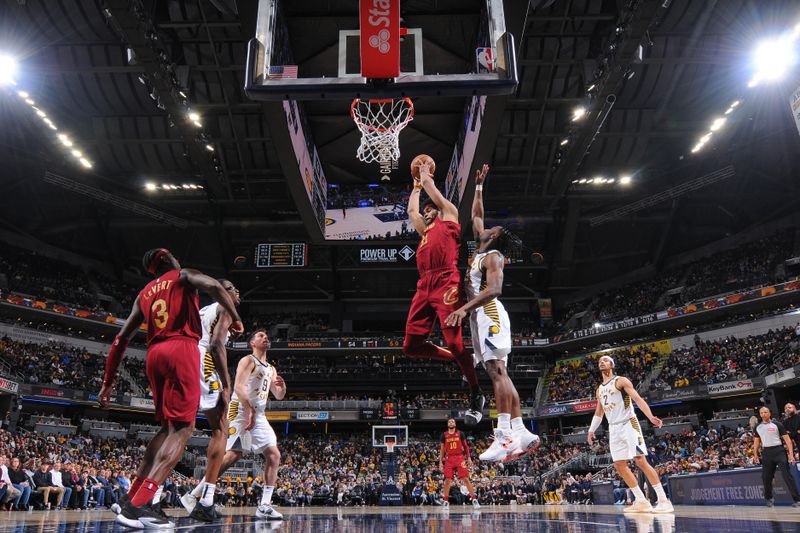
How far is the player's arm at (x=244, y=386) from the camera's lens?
6.47 metres

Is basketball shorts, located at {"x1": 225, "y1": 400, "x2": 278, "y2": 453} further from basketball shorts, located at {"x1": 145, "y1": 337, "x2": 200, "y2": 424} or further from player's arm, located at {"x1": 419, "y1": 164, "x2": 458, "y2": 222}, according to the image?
player's arm, located at {"x1": 419, "y1": 164, "x2": 458, "y2": 222}

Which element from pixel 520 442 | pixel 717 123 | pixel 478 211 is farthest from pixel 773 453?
pixel 717 123

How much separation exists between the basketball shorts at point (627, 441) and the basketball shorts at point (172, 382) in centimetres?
547

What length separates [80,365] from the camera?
2872 cm

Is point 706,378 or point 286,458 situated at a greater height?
point 706,378

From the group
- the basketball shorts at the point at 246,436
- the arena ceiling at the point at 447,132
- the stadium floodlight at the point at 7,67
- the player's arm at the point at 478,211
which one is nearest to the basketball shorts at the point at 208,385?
the basketball shorts at the point at 246,436

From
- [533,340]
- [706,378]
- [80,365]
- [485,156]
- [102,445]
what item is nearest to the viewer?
[485,156]

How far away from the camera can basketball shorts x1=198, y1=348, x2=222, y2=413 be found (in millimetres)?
6102

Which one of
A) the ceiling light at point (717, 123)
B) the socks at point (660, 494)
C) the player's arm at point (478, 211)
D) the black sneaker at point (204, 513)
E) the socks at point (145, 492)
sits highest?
the ceiling light at point (717, 123)

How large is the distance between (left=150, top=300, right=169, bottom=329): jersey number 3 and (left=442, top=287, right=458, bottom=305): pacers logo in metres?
2.26

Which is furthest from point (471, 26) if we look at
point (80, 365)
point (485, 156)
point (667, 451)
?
point (80, 365)

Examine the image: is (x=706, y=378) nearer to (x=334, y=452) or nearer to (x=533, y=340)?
(x=533, y=340)

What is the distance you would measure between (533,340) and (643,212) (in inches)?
391

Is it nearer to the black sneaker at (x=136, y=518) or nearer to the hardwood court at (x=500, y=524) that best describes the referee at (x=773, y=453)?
the hardwood court at (x=500, y=524)
